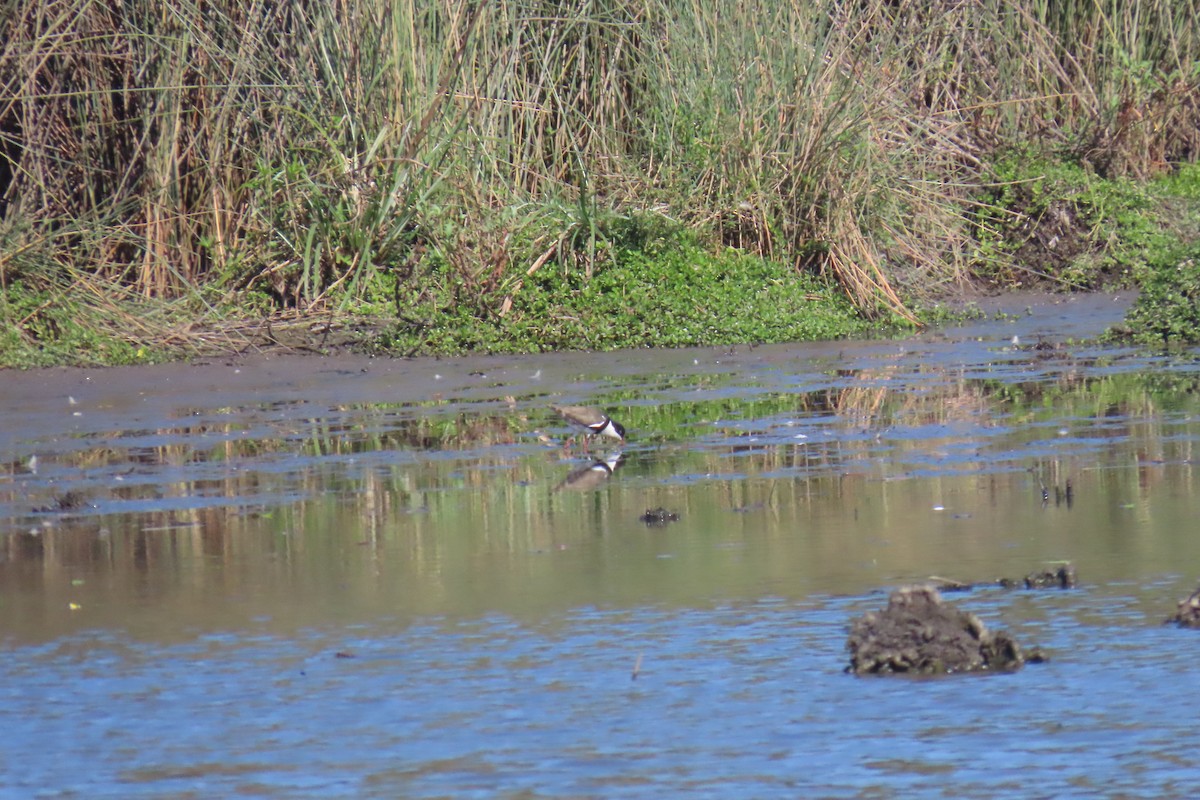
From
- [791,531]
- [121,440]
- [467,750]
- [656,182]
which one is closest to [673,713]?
[467,750]

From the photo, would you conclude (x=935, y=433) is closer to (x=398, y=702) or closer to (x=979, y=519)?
(x=979, y=519)

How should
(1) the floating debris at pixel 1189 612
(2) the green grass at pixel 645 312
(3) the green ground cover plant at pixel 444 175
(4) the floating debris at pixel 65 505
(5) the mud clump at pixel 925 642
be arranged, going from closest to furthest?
(5) the mud clump at pixel 925 642
(1) the floating debris at pixel 1189 612
(4) the floating debris at pixel 65 505
(2) the green grass at pixel 645 312
(3) the green ground cover plant at pixel 444 175

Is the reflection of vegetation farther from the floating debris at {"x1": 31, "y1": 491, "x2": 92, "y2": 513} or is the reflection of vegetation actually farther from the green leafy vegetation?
the green leafy vegetation

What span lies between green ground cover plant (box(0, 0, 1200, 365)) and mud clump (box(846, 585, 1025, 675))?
638 centimetres

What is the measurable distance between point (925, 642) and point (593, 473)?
3007 mm

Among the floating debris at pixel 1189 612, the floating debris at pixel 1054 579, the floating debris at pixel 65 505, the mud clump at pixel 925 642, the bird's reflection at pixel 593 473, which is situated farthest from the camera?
the bird's reflection at pixel 593 473

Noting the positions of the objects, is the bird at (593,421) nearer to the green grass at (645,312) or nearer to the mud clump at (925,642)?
the green grass at (645,312)

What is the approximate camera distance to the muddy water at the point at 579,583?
3.95m

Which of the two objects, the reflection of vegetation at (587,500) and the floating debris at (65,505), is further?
the floating debris at (65,505)

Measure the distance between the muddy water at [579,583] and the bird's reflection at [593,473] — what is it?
0.08ft

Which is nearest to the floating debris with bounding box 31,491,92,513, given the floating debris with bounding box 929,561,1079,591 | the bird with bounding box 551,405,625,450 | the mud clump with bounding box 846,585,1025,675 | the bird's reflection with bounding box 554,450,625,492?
the bird's reflection with bounding box 554,450,625,492

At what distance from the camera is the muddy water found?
3947 millimetres

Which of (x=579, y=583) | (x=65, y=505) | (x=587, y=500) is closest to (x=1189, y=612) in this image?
(x=579, y=583)

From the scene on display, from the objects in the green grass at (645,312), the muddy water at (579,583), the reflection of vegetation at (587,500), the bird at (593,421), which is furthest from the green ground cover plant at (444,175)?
the bird at (593,421)
